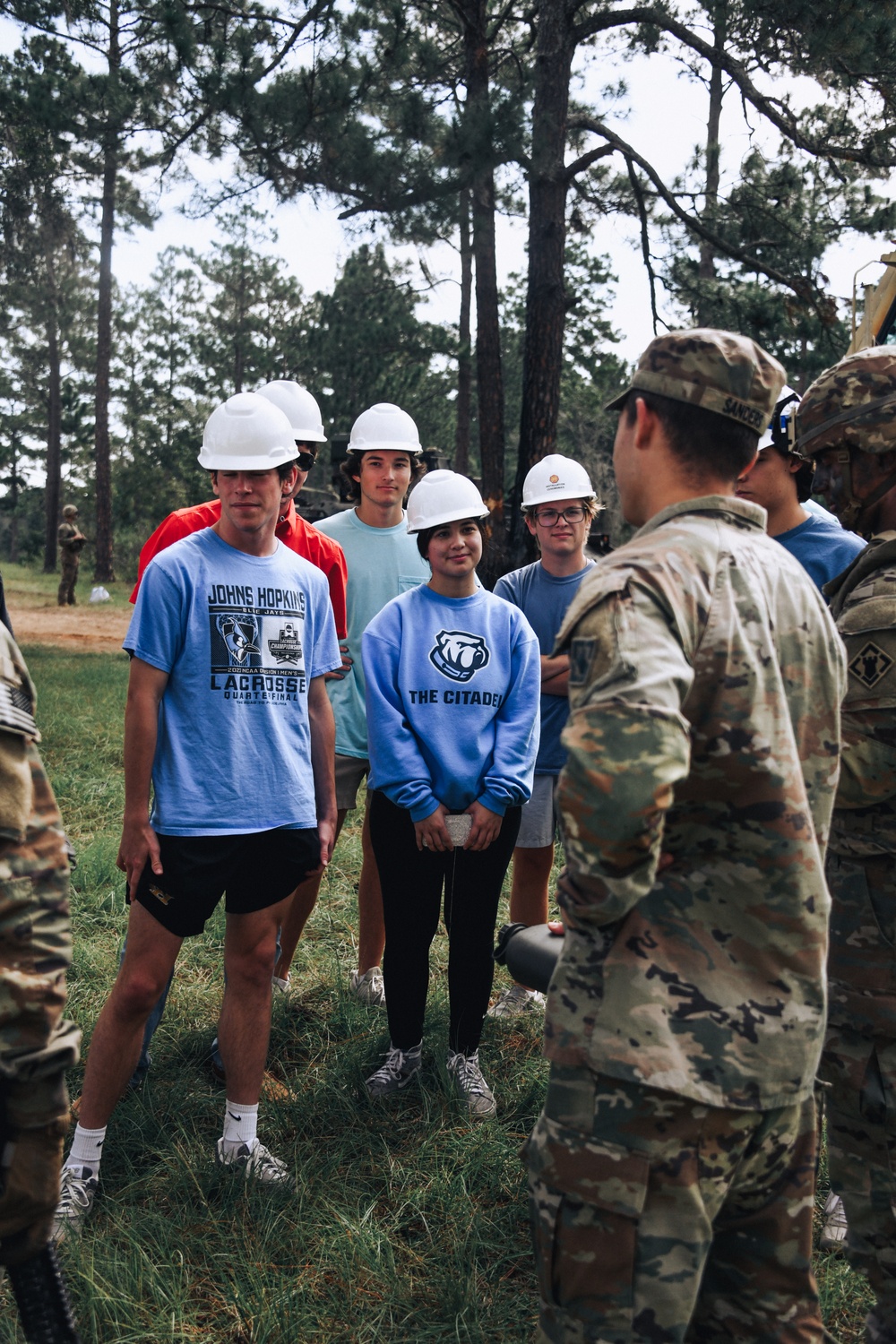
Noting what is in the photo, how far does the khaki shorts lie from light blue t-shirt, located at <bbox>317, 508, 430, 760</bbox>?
1.3 inches

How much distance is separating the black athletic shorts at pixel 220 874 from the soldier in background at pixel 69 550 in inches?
671

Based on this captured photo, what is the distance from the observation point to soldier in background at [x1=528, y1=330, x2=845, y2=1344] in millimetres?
1473

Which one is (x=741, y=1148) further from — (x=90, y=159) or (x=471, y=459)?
(x=471, y=459)

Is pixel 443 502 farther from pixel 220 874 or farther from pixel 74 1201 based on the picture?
pixel 74 1201

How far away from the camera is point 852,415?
2.26m

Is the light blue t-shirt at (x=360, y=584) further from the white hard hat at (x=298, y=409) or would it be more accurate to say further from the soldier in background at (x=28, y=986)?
the soldier in background at (x=28, y=986)

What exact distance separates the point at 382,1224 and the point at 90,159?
1913 cm

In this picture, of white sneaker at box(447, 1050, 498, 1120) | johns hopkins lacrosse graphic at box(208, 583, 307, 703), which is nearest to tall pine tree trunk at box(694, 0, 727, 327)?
johns hopkins lacrosse graphic at box(208, 583, 307, 703)

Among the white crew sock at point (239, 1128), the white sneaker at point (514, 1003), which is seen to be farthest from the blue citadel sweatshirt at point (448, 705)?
the white sneaker at point (514, 1003)

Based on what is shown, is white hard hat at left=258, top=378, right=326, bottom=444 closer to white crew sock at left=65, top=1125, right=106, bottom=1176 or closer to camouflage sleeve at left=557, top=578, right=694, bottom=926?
white crew sock at left=65, top=1125, right=106, bottom=1176

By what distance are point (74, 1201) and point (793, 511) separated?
8.70ft

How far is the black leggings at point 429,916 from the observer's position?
3281 mm

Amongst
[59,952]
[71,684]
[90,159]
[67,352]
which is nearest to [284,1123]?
[59,952]

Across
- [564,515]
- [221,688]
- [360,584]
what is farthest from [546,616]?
[221,688]
